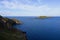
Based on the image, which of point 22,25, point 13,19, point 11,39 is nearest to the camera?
point 11,39

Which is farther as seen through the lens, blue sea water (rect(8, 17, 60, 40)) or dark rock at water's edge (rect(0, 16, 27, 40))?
blue sea water (rect(8, 17, 60, 40))

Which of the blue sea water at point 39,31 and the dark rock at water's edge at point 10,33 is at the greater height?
the dark rock at water's edge at point 10,33

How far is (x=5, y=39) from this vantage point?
857 cm

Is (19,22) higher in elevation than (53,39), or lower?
higher

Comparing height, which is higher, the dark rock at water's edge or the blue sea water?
the dark rock at water's edge

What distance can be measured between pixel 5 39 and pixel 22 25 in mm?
11464

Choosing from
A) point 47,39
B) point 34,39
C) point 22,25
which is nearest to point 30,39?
point 34,39

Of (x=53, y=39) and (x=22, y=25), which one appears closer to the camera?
(x=53, y=39)

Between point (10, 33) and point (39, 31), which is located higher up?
point (10, 33)

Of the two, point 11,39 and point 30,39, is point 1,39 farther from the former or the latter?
point 30,39

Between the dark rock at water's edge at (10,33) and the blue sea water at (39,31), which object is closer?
the dark rock at water's edge at (10,33)

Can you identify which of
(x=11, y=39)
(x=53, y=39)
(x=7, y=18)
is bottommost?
(x=53, y=39)

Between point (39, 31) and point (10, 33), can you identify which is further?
point (39, 31)

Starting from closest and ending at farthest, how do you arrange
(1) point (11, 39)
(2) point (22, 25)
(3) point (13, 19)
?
(1) point (11, 39) → (3) point (13, 19) → (2) point (22, 25)
